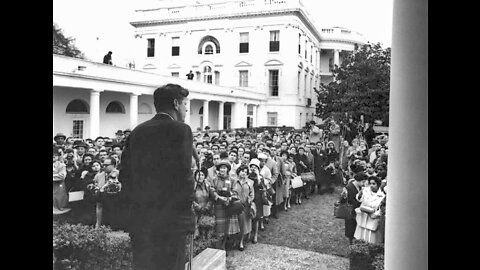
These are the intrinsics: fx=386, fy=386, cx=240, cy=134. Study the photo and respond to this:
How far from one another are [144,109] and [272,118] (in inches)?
61.0

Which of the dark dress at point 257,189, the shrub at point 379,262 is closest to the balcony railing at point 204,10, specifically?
the dark dress at point 257,189

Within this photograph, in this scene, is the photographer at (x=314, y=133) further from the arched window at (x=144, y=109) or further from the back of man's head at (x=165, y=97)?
the arched window at (x=144, y=109)

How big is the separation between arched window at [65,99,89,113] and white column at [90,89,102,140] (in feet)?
0.19

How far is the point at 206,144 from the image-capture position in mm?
3809

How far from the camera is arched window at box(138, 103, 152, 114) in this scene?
3.46 meters

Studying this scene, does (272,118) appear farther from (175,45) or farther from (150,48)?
(150,48)

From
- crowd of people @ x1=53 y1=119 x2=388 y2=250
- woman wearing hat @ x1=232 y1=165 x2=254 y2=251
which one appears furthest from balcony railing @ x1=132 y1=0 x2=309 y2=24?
woman wearing hat @ x1=232 y1=165 x2=254 y2=251
